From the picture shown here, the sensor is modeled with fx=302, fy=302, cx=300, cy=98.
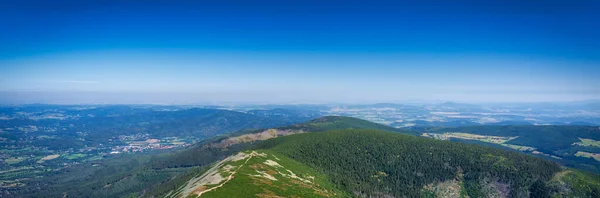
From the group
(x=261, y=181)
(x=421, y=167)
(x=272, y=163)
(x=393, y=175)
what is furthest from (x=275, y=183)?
(x=421, y=167)

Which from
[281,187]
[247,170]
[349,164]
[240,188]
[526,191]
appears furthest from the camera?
[349,164]

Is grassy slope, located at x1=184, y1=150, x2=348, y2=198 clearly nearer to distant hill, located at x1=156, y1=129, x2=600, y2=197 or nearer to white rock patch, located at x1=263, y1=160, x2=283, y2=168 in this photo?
distant hill, located at x1=156, y1=129, x2=600, y2=197

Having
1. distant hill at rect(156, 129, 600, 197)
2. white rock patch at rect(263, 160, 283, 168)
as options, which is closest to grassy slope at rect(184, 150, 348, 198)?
distant hill at rect(156, 129, 600, 197)

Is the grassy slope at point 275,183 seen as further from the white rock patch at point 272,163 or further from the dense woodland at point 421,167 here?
the dense woodland at point 421,167

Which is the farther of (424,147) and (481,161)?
(424,147)

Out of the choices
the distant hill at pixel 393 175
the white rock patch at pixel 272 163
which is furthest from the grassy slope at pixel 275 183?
the white rock patch at pixel 272 163

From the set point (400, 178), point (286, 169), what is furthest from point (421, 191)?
point (286, 169)

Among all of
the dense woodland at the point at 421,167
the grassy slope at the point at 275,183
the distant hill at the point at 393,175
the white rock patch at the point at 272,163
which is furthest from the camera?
the dense woodland at the point at 421,167

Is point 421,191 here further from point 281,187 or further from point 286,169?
point 281,187

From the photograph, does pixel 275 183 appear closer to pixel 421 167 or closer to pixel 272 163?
pixel 272 163
